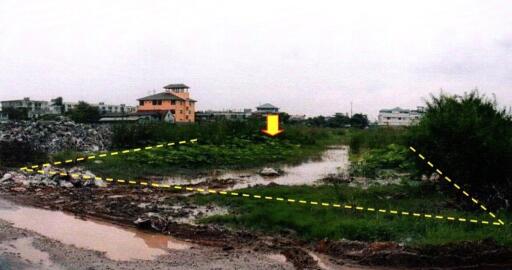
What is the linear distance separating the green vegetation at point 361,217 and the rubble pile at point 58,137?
14.2 m

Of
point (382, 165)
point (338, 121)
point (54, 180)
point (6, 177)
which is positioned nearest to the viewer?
point (54, 180)

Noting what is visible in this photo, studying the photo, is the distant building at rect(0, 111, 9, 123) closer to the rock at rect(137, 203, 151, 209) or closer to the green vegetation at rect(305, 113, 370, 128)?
the green vegetation at rect(305, 113, 370, 128)

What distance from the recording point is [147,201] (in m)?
13.2

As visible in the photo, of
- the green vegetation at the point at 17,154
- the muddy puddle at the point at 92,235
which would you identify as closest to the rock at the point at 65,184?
the muddy puddle at the point at 92,235

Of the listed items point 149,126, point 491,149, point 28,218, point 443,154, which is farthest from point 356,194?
point 149,126

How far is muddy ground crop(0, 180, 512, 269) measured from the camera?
27.4 feet

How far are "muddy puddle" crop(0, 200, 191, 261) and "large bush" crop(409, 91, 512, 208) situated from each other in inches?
272

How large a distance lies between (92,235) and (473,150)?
9003mm

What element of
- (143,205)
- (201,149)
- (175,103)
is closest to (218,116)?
(175,103)

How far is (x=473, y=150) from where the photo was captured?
11.7 meters

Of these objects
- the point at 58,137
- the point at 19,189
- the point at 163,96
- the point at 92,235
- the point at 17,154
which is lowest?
the point at 92,235

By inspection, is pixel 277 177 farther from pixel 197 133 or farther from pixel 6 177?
pixel 197 133

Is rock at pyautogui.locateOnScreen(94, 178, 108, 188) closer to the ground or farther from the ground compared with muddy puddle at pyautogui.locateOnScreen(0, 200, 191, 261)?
→ farther from the ground

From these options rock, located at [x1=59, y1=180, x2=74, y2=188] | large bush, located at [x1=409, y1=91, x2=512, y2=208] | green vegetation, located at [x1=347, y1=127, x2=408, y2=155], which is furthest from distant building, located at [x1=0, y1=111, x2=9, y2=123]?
large bush, located at [x1=409, y1=91, x2=512, y2=208]
